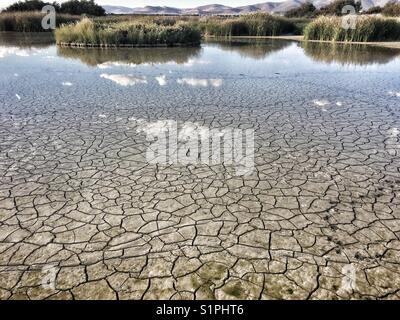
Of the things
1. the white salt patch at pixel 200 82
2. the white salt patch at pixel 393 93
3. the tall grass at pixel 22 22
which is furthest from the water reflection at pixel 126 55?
the tall grass at pixel 22 22

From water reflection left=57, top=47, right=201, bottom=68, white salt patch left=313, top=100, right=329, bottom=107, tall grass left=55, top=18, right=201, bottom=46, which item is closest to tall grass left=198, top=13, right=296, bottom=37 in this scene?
tall grass left=55, top=18, right=201, bottom=46

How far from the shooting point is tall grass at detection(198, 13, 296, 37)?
2398 cm

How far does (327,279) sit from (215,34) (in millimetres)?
24651

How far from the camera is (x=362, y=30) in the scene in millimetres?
17875

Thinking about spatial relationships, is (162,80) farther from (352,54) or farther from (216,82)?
(352,54)

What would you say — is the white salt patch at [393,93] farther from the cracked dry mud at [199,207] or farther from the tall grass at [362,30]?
the tall grass at [362,30]

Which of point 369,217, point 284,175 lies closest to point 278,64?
point 284,175

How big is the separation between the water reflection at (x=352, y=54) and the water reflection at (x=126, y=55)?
546cm

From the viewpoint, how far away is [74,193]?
3428 mm

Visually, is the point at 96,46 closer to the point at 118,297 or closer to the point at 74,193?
the point at 74,193

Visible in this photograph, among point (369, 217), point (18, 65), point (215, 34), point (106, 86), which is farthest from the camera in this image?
point (215, 34)

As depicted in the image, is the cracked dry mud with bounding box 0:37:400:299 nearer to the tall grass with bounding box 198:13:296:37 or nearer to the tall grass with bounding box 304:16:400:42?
the tall grass with bounding box 304:16:400:42

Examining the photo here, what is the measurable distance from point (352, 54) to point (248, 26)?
11589 millimetres

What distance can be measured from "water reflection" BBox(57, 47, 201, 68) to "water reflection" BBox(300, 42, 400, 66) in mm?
5461
